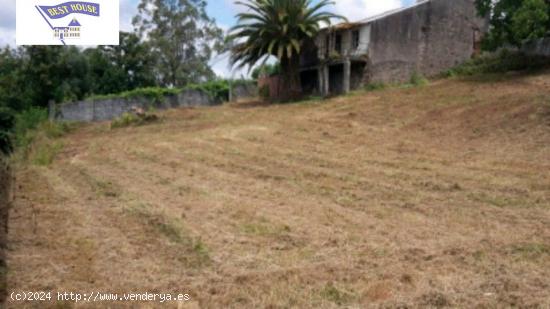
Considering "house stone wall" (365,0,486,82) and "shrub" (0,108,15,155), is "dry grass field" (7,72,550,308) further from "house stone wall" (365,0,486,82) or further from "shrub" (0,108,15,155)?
"house stone wall" (365,0,486,82)

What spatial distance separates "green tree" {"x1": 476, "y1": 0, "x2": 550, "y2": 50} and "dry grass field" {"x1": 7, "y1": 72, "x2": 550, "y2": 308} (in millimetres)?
4698

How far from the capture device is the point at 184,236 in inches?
253

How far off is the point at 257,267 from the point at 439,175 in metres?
5.06

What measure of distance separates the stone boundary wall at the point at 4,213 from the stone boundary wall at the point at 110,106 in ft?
47.4

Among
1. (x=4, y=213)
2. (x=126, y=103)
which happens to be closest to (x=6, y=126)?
(x=126, y=103)

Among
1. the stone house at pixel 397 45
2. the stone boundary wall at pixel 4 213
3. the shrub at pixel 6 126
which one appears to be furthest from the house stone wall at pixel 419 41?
the stone boundary wall at pixel 4 213

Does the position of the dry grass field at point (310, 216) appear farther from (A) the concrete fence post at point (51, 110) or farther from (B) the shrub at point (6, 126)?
(A) the concrete fence post at point (51, 110)

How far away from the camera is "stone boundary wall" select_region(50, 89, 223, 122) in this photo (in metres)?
25.2

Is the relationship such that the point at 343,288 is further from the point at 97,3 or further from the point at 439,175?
the point at 97,3

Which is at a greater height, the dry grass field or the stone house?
the stone house

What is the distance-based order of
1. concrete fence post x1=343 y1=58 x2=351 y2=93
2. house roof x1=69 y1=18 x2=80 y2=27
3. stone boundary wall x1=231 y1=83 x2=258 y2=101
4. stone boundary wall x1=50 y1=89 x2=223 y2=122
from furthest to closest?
stone boundary wall x1=231 y1=83 x2=258 y2=101 < stone boundary wall x1=50 y1=89 x2=223 y2=122 < concrete fence post x1=343 y1=58 x2=351 y2=93 < house roof x1=69 y1=18 x2=80 y2=27

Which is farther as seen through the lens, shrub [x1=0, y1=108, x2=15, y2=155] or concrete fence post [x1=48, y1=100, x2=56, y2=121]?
concrete fence post [x1=48, y1=100, x2=56, y2=121]

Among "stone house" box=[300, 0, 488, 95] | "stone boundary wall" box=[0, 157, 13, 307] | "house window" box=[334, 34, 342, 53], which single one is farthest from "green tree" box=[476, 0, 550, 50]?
"stone boundary wall" box=[0, 157, 13, 307]

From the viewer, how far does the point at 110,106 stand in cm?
2591
